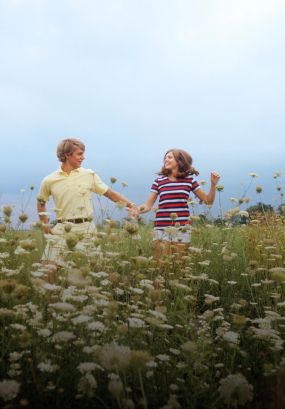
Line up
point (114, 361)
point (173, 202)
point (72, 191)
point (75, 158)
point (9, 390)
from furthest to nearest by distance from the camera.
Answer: point (173, 202), point (75, 158), point (72, 191), point (9, 390), point (114, 361)

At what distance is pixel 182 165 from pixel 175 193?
388mm

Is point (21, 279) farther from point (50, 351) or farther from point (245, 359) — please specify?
point (245, 359)

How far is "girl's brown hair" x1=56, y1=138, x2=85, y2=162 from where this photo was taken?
5.29 meters

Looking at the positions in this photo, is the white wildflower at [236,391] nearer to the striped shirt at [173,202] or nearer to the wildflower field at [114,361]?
the wildflower field at [114,361]

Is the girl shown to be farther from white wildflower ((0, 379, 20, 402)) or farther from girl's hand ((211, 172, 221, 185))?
white wildflower ((0, 379, 20, 402))

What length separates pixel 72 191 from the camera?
200 inches

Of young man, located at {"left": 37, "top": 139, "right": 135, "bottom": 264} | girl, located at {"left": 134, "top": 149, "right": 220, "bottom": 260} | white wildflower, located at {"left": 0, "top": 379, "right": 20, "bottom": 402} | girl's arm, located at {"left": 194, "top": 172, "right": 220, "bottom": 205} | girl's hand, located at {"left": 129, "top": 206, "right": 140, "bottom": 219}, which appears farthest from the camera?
girl's arm, located at {"left": 194, "top": 172, "right": 220, "bottom": 205}

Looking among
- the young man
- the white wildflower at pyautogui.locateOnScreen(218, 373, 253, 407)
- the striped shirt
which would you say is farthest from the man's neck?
the white wildflower at pyautogui.locateOnScreen(218, 373, 253, 407)

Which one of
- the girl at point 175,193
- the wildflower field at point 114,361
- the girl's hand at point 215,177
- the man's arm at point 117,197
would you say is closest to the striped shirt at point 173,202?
the girl at point 175,193

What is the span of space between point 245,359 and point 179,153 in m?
3.39

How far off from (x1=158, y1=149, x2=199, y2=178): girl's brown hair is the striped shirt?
85 millimetres

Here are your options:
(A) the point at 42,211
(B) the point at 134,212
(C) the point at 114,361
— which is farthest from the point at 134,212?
(C) the point at 114,361

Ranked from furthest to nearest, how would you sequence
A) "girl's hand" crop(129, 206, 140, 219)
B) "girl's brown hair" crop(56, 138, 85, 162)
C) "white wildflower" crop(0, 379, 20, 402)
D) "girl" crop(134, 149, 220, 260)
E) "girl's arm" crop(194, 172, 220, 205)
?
"girl's arm" crop(194, 172, 220, 205) < "girl" crop(134, 149, 220, 260) < "girl's brown hair" crop(56, 138, 85, 162) < "girl's hand" crop(129, 206, 140, 219) < "white wildflower" crop(0, 379, 20, 402)

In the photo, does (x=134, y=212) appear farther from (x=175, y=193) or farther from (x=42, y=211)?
(x=42, y=211)
